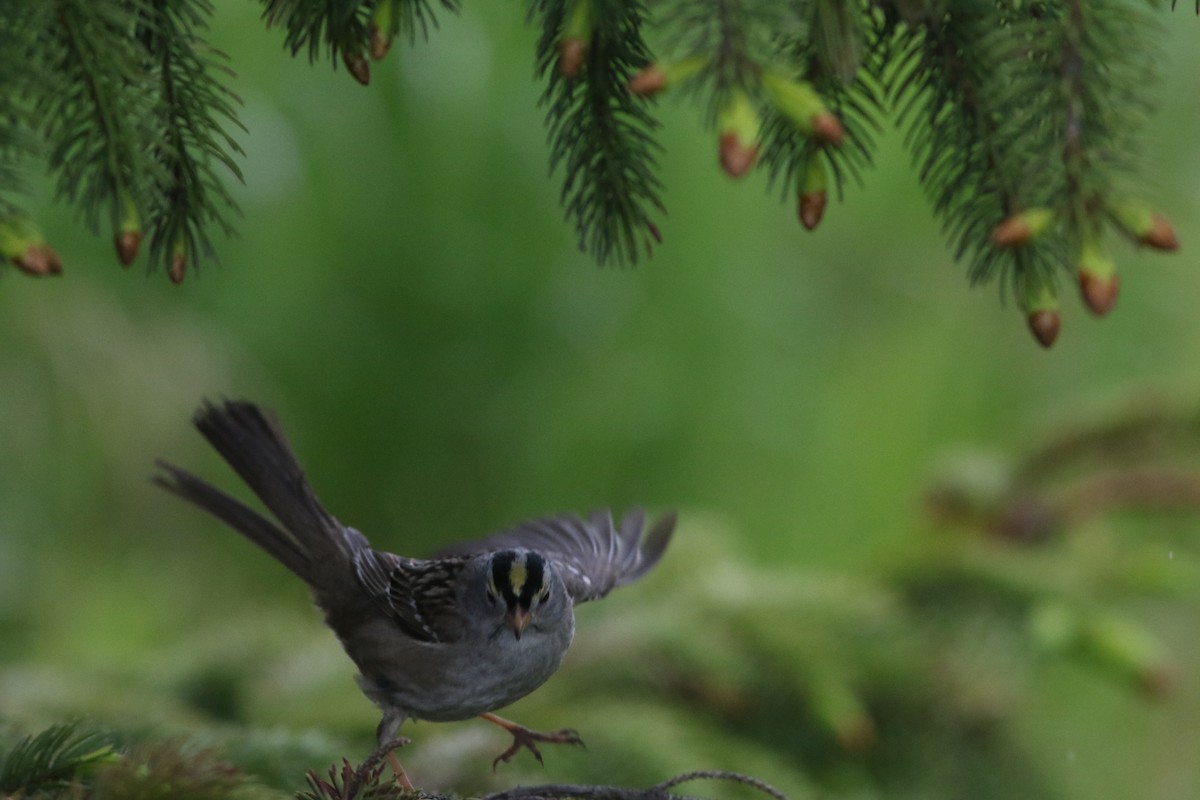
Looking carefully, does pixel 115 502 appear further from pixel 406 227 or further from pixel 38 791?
pixel 38 791

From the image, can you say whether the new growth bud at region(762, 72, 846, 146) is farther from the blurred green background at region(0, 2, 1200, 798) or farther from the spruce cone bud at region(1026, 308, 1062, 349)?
the blurred green background at region(0, 2, 1200, 798)

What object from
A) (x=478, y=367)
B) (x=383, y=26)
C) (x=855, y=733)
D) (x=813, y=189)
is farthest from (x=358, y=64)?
(x=478, y=367)

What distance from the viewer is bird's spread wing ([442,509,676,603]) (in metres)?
1.40

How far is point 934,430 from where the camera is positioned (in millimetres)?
3627

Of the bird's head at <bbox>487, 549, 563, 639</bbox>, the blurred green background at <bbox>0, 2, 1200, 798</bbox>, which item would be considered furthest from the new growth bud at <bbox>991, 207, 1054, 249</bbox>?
the blurred green background at <bbox>0, 2, 1200, 798</bbox>

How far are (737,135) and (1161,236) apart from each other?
0.26 metres

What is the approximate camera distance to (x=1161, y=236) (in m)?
0.75

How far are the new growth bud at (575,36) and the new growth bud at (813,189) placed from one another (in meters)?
0.18

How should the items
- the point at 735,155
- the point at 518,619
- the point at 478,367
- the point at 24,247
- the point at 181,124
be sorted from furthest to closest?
the point at 478,367 < the point at 518,619 < the point at 181,124 < the point at 24,247 < the point at 735,155

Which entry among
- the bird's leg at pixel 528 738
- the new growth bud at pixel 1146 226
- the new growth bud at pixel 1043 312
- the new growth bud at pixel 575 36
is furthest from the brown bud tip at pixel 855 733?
the new growth bud at pixel 575 36

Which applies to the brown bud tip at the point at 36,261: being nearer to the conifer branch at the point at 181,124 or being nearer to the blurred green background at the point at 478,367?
the conifer branch at the point at 181,124

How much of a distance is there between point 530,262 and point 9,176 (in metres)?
2.55

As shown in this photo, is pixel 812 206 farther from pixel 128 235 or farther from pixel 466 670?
pixel 466 670

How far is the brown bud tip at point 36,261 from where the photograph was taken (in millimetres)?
815
